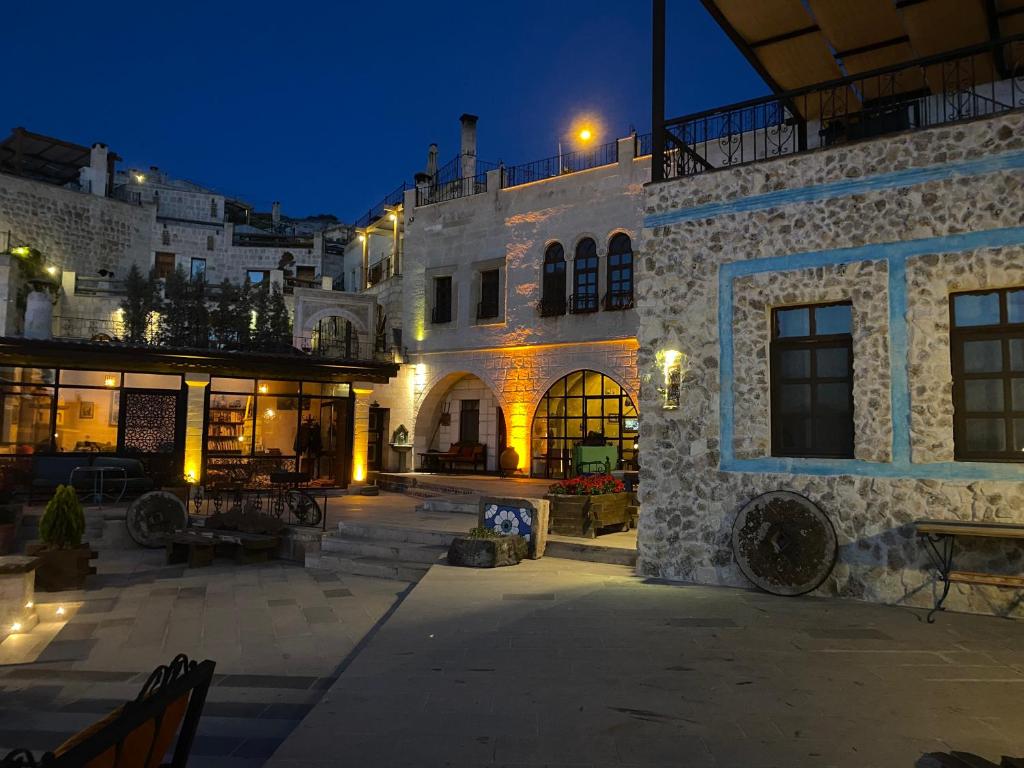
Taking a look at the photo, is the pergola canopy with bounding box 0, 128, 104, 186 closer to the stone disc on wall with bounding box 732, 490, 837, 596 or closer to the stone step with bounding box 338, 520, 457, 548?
the stone step with bounding box 338, 520, 457, 548

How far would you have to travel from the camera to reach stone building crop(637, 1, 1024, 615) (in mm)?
6270

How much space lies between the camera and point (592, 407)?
19391 mm

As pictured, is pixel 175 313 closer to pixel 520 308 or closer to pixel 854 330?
pixel 520 308

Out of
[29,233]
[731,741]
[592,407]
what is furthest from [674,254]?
[29,233]

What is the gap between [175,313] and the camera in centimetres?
2750

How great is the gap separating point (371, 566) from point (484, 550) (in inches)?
70.8

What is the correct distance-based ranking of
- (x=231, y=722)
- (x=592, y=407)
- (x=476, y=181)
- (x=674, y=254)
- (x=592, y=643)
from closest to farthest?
(x=231, y=722) → (x=592, y=643) → (x=674, y=254) → (x=592, y=407) → (x=476, y=181)

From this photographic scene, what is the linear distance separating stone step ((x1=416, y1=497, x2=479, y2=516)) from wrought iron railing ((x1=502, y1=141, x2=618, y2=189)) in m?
9.92

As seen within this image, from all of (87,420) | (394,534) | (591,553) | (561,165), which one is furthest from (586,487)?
(561,165)

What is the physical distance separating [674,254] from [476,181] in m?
15.6

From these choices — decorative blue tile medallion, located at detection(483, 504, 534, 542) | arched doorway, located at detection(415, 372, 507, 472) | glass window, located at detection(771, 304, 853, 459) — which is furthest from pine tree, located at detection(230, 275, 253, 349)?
glass window, located at detection(771, 304, 853, 459)

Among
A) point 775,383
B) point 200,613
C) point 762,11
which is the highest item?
point 762,11

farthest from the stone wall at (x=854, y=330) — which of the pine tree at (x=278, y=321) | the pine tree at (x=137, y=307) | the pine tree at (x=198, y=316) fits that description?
the pine tree at (x=137, y=307)

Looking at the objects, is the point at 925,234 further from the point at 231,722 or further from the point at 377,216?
the point at 377,216
